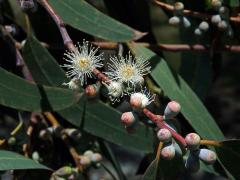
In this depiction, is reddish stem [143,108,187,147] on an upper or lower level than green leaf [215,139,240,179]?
upper

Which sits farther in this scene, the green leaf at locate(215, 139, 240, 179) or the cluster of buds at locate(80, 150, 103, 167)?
the cluster of buds at locate(80, 150, 103, 167)

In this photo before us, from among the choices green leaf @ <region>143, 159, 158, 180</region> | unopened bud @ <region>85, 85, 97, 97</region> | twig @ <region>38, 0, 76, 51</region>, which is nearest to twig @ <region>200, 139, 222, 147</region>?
green leaf @ <region>143, 159, 158, 180</region>

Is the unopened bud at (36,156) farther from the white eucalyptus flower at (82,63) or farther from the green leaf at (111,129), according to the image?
the white eucalyptus flower at (82,63)

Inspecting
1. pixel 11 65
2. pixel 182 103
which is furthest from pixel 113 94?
pixel 11 65

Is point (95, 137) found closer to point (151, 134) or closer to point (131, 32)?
point (151, 134)

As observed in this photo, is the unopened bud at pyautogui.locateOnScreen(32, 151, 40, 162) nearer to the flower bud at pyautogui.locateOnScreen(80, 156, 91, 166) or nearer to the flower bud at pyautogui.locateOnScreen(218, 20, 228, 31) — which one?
the flower bud at pyautogui.locateOnScreen(80, 156, 91, 166)

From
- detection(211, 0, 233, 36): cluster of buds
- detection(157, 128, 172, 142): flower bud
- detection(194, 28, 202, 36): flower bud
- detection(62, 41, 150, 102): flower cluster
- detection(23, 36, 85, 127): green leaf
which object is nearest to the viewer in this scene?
detection(157, 128, 172, 142): flower bud

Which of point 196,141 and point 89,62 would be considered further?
point 89,62
